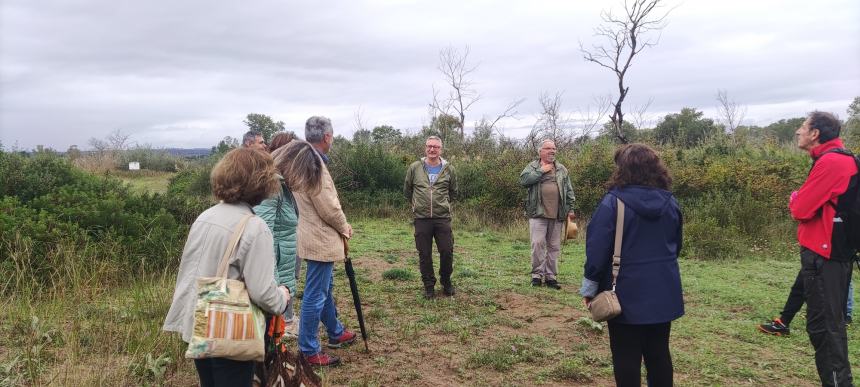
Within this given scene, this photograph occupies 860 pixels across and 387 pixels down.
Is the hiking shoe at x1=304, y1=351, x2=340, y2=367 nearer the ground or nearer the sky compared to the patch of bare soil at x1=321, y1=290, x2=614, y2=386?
nearer the sky

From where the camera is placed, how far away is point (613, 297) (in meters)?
3.06

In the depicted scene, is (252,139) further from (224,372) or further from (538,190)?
(538,190)

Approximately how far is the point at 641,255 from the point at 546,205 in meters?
4.10

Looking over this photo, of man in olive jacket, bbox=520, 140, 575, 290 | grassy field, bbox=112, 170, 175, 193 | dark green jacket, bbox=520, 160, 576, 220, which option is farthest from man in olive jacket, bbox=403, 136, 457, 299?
grassy field, bbox=112, 170, 175, 193

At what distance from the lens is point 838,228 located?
3.75 meters

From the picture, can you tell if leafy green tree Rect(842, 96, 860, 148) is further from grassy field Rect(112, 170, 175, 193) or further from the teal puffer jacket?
grassy field Rect(112, 170, 175, 193)

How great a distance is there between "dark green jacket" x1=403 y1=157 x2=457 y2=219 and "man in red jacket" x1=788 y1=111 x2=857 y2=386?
356 centimetres

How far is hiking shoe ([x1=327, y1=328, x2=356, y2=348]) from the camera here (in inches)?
191

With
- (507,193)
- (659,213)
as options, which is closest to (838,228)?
(659,213)

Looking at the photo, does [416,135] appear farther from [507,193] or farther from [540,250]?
[540,250]

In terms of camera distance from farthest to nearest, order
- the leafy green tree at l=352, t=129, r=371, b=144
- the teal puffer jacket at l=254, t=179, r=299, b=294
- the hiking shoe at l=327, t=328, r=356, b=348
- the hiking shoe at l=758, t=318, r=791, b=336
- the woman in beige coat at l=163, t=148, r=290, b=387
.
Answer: the leafy green tree at l=352, t=129, r=371, b=144 → the hiking shoe at l=758, t=318, r=791, b=336 → the hiking shoe at l=327, t=328, r=356, b=348 → the teal puffer jacket at l=254, t=179, r=299, b=294 → the woman in beige coat at l=163, t=148, r=290, b=387

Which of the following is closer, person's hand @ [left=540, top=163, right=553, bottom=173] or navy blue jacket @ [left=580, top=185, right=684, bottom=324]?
navy blue jacket @ [left=580, top=185, right=684, bottom=324]

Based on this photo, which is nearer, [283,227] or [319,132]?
[283,227]

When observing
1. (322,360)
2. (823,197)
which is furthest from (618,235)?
(322,360)
